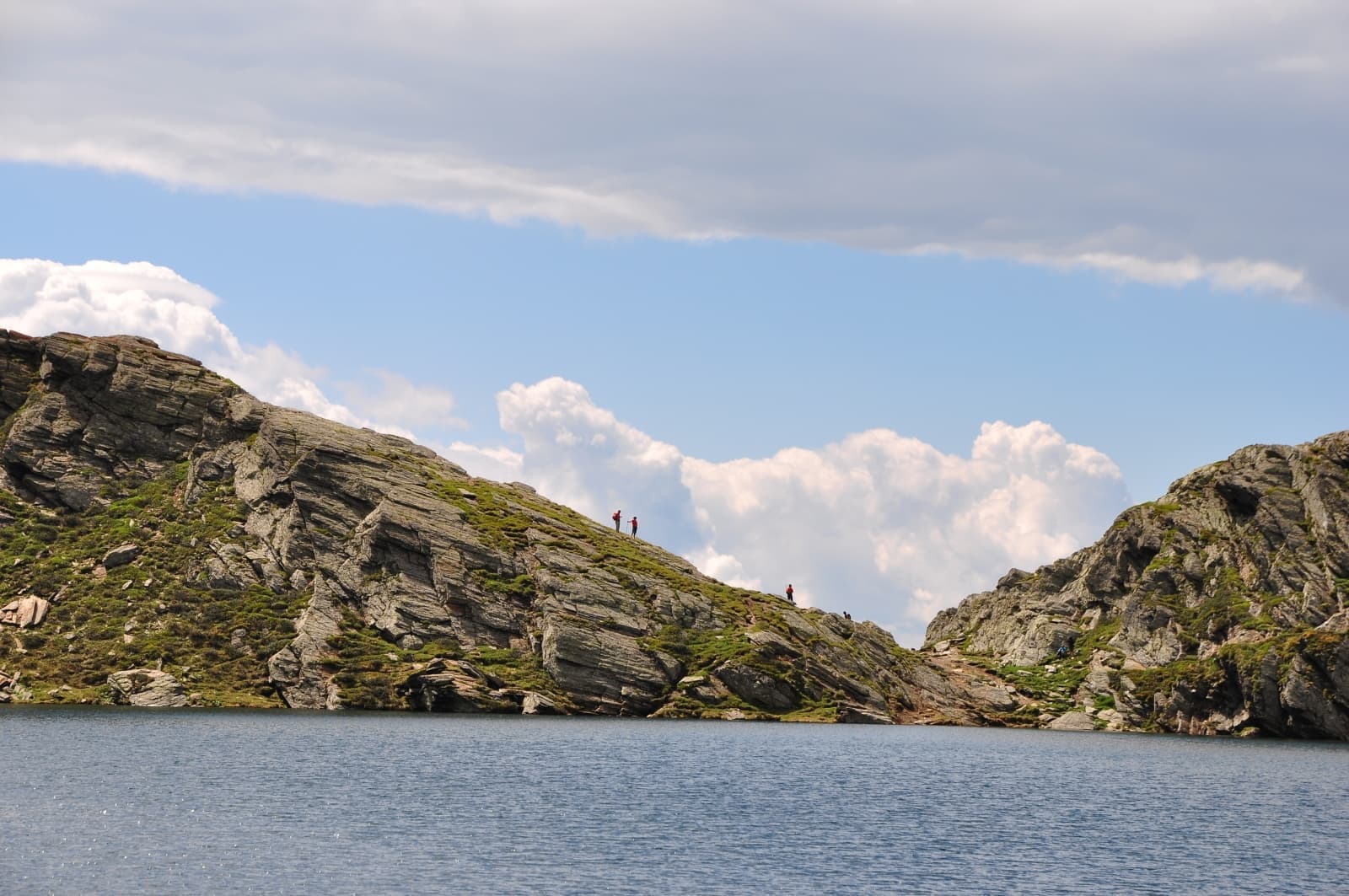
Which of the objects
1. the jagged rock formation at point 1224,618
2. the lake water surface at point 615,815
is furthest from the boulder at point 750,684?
the jagged rock formation at point 1224,618

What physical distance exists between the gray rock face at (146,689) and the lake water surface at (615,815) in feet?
62.5

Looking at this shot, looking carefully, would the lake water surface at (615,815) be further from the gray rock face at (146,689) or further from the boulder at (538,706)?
the boulder at (538,706)

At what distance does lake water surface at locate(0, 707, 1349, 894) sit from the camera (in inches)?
2156

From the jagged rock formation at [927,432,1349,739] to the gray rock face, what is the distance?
111 meters

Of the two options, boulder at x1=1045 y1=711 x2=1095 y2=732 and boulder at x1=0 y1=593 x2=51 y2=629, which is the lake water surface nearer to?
boulder at x1=0 y1=593 x2=51 y2=629

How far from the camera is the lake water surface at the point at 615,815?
2156 inches

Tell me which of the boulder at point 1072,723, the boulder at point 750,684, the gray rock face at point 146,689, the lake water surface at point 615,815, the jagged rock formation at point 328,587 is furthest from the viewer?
the boulder at point 1072,723

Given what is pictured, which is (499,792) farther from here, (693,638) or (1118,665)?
(1118,665)

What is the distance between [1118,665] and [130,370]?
155 metres

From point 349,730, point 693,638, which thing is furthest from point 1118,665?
point 349,730

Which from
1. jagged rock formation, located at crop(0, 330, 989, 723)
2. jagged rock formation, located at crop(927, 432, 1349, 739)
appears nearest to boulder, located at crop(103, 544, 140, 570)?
jagged rock formation, located at crop(0, 330, 989, 723)

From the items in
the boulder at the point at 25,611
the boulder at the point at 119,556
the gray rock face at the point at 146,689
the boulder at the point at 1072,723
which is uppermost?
the boulder at the point at 119,556

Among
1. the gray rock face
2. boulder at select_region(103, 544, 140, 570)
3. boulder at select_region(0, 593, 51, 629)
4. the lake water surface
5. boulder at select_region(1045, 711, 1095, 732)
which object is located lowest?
the lake water surface

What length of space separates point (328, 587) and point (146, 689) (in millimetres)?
28005
